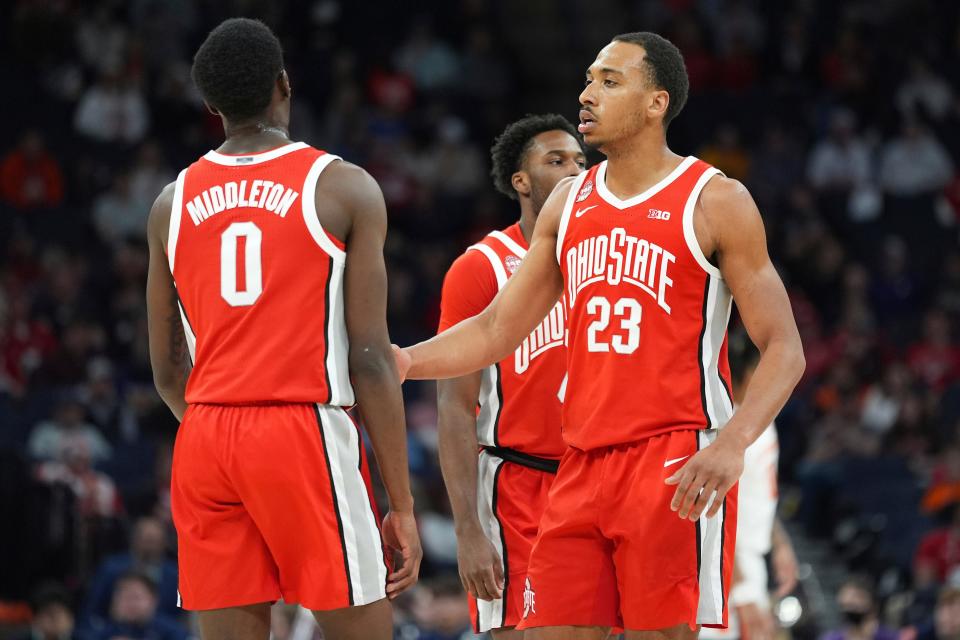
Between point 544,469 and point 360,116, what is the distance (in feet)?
40.9

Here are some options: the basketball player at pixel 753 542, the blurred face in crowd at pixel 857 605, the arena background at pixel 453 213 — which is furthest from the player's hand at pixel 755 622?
the blurred face in crowd at pixel 857 605

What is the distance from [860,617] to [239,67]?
757 cm

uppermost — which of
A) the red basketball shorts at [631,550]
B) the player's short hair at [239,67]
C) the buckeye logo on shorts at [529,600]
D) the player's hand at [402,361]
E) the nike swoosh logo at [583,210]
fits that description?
the player's short hair at [239,67]

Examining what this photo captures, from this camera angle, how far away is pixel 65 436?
13.0m

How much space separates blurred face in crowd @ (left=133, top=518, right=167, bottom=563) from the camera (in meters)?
11.3

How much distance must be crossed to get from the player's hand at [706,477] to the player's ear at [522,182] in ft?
7.23

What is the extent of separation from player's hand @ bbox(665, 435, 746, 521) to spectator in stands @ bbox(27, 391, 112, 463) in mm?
9210

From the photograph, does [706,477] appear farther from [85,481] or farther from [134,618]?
[85,481]

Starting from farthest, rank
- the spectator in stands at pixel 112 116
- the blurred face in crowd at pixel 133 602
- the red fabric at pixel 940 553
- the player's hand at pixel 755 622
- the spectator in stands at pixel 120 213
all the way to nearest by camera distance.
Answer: the spectator in stands at pixel 112 116, the spectator in stands at pixel 120 213, the red fabric at pixel 940 553, the blurred face in crowd at pixel 133 602, the player's hand at pixel 755 622

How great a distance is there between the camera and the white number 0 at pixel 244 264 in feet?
15.2

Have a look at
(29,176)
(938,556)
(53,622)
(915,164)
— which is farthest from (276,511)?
(915,164)

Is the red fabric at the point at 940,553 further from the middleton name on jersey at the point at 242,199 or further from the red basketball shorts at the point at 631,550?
the middleton name on jersey at the point at 242,199

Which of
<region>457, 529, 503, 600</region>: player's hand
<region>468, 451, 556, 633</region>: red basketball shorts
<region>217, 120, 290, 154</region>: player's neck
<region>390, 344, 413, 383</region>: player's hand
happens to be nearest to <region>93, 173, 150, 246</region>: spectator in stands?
<region>468, 451, 556, 633</region>: red basketball shorts

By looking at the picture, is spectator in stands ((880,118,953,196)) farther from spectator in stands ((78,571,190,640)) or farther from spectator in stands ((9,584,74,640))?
spectator in stands ((9,584,74,640))
